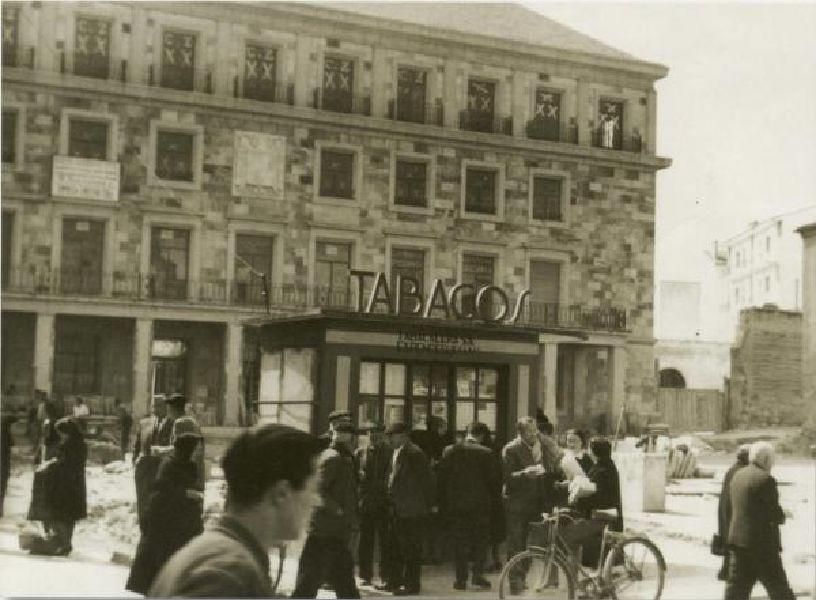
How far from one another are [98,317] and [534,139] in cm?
370

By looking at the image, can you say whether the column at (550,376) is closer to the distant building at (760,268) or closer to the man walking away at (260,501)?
the distant building at (760,268)

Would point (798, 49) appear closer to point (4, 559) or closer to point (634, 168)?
point (634, 168)

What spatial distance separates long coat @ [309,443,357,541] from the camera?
20.9ft

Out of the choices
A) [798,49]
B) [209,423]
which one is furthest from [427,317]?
[798,49]

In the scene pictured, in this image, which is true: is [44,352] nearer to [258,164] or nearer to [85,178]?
[85,178]

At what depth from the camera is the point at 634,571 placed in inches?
278

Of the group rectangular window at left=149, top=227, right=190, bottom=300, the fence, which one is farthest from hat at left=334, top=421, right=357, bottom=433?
the fence

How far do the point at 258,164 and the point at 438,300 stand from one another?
187 cm

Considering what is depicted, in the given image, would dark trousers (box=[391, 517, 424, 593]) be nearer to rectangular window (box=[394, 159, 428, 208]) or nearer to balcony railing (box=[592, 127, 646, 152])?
rectangular window (box=[394, 159, 428, 208])

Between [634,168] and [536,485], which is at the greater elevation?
[634,168]

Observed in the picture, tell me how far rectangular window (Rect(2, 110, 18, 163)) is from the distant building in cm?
534

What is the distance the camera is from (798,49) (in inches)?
308

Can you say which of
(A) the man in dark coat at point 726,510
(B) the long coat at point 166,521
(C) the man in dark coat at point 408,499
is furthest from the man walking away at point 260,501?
(C) the man in dark coat at point 408,499


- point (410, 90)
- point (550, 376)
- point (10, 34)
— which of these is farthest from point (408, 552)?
point (10, 34)
